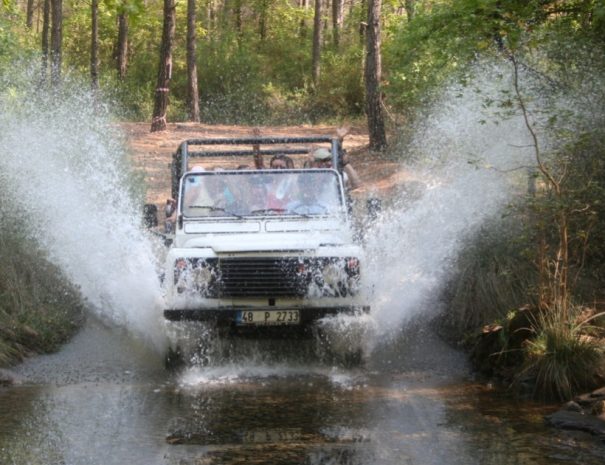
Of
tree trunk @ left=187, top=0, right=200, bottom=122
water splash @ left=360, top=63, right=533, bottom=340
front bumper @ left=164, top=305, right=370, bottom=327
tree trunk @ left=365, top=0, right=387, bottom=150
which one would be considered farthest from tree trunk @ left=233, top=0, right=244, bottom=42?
front bumper @ left=164, top=305, right=370, bottom=327

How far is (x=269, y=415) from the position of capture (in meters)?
7.04

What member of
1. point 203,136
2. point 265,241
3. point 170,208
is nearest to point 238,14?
point 203,136

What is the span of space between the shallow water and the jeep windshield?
4.79ft

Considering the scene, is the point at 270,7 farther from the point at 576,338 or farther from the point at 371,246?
the point at 576,338

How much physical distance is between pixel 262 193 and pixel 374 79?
1116 cm

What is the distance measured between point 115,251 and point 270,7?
102 ft

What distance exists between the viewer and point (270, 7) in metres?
40.7

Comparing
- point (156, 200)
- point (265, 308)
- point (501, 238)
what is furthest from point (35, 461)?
point (156, 200)

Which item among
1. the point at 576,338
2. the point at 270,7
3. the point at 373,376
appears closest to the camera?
the point at 576,338

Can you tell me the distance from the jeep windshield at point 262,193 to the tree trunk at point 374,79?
1069 centimetres

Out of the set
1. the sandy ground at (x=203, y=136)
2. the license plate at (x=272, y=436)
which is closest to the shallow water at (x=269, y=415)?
the license plate at (x=272, y=436)

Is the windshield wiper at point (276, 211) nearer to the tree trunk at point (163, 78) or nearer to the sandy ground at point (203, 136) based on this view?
the sandy ground at point (203, 136)

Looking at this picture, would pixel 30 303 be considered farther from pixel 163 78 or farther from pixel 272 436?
pixel 163 78

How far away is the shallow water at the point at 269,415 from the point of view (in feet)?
20.0
